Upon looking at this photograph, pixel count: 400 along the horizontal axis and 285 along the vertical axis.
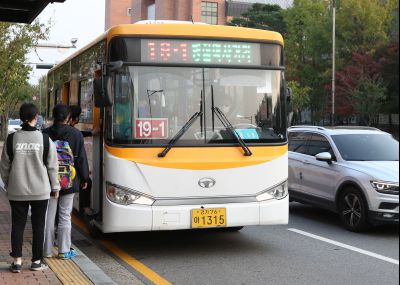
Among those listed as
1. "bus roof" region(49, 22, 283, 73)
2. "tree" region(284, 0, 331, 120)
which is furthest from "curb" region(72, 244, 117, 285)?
"tree" region(284, 0, 331, 120)

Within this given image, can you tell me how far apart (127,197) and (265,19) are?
55871 millimetres

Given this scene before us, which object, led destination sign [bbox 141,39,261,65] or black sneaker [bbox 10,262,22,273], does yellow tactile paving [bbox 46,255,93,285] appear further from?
led destination sign [bbox 141,39,261,65]

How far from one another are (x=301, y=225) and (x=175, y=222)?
11.9 feet

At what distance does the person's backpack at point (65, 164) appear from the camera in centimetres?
615

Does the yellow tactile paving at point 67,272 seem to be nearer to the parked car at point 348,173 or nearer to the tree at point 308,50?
the parked car at point 348,173

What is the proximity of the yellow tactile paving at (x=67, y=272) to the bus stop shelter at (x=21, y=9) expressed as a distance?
A: 12.0 ft

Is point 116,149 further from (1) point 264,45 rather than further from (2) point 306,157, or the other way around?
(2) point 306,157

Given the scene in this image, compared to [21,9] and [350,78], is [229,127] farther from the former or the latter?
[350,78]

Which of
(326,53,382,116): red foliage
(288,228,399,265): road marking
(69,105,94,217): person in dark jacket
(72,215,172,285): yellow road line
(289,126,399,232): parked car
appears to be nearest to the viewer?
(72,215,172,285): yellow road line

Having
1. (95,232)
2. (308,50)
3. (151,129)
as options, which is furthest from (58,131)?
(308,50)

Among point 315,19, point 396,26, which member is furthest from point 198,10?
point 396,26

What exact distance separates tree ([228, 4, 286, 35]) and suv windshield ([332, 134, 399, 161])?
5026cm

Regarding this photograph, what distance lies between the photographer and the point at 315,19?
157ft

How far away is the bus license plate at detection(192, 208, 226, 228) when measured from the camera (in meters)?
6.44
